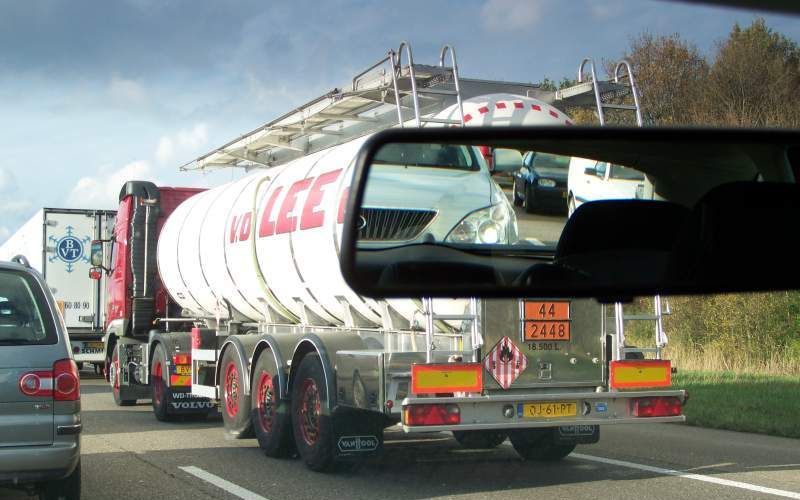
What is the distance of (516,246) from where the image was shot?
12.0 ft

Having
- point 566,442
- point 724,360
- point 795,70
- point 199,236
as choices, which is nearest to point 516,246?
point 566,442

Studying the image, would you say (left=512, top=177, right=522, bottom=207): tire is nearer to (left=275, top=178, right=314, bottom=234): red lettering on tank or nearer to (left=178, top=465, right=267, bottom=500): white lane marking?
(left=178, top=465, right=267, bottom=500): white lane marking

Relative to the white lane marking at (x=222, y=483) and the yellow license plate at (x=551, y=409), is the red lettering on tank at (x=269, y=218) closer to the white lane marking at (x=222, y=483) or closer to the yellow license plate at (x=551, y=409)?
the white lane marking at (x=222, y=483)

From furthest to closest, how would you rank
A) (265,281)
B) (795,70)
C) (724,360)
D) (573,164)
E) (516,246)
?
(795,70) < (724,360) < (265,281) < (573,164) < (516,246)

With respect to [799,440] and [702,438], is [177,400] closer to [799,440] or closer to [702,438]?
[702,438]

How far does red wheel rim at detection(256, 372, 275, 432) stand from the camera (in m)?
10.7

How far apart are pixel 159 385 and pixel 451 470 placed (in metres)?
6.10

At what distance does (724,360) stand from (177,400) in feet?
34.7

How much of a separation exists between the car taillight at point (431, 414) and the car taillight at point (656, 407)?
1.60m

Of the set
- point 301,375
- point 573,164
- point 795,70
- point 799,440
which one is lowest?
point 799,440

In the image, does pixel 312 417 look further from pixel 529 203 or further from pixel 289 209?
pixel 529 203

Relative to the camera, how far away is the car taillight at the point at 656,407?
895 centimetres

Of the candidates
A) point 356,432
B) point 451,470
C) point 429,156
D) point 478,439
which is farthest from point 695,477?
point 429,156

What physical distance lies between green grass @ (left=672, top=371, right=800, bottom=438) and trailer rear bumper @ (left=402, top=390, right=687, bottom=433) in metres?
3.98
